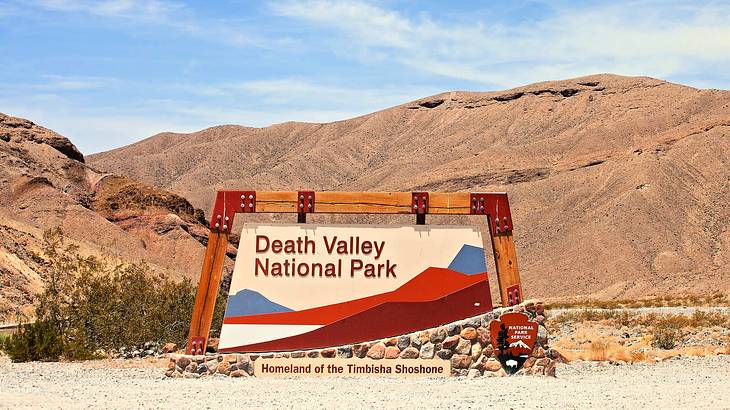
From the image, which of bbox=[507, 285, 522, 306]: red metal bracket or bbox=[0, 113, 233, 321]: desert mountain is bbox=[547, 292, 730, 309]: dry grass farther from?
bbox=[507, 285, 522, 306]: red metal bracket

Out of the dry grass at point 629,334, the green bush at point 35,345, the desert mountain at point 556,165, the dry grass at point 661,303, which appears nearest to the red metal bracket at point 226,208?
the green bush at point 35,345

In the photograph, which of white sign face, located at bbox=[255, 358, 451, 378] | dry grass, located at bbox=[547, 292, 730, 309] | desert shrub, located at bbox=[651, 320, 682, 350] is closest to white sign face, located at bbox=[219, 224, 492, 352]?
white sign face, located at bbox=[255, 358, 451, 378]

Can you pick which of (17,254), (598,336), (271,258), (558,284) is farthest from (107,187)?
(271,258)

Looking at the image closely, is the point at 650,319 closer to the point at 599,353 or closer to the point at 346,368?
the point at 599,353

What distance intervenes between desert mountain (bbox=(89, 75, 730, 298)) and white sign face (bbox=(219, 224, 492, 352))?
5011cm

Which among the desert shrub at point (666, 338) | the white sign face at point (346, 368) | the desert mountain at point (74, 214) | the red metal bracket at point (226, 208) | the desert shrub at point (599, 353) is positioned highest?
the desert mountain at point (74, 214)

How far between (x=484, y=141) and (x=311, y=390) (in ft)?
374

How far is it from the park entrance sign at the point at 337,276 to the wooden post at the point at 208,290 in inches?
0.7

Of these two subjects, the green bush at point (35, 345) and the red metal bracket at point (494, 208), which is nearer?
the red metal bracket at point (494, 208)

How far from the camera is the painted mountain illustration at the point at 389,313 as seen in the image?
17.8 m

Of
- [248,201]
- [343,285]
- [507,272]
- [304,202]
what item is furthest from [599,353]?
[248,201]

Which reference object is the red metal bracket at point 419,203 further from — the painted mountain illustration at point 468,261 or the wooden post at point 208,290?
the wooden post at point 208,290

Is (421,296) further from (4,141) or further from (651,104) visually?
(651,104)

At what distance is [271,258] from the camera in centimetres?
1792
